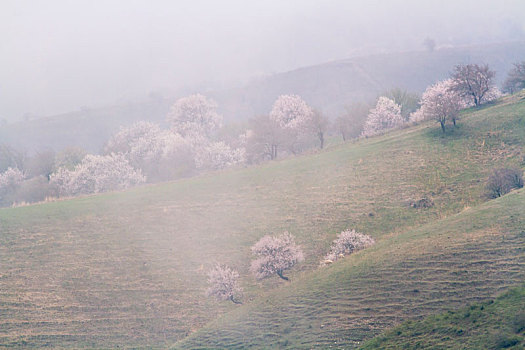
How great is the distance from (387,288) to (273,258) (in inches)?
566

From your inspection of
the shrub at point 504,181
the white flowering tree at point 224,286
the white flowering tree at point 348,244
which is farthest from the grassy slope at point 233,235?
the white flowering tree at point 348,244

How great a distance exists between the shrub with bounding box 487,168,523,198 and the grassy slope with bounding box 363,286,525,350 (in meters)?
24.4

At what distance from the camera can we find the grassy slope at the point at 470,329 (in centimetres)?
1870

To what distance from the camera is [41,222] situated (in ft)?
173

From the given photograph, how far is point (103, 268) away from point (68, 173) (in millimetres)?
60749

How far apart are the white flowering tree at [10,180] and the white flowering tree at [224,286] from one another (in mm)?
85060

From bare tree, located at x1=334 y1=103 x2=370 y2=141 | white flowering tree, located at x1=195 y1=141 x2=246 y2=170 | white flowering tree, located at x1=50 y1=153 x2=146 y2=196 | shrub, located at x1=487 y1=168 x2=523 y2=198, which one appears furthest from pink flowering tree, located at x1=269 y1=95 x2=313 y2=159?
shrub, located at x1=487 y1=168 x2=523 y2=198

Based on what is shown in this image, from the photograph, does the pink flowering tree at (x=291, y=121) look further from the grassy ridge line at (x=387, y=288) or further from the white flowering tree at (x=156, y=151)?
the grassy ridge line at (x=387, y=288)

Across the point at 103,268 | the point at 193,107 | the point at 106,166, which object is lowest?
the point at 103,268

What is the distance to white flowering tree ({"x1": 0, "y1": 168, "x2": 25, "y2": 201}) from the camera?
106 metres

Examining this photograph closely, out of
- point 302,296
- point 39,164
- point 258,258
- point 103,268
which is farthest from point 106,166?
point 302,296

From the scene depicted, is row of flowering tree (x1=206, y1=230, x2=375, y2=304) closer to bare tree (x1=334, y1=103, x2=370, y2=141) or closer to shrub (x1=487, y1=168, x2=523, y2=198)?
shrub (x1=487, y1=168, x2=523, y2=198)

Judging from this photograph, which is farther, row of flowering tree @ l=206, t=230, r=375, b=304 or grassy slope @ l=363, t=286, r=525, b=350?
row of flowering tree @ l=206, t=230, r=375, b=304

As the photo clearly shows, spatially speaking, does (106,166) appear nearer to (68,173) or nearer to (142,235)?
(68,173)
